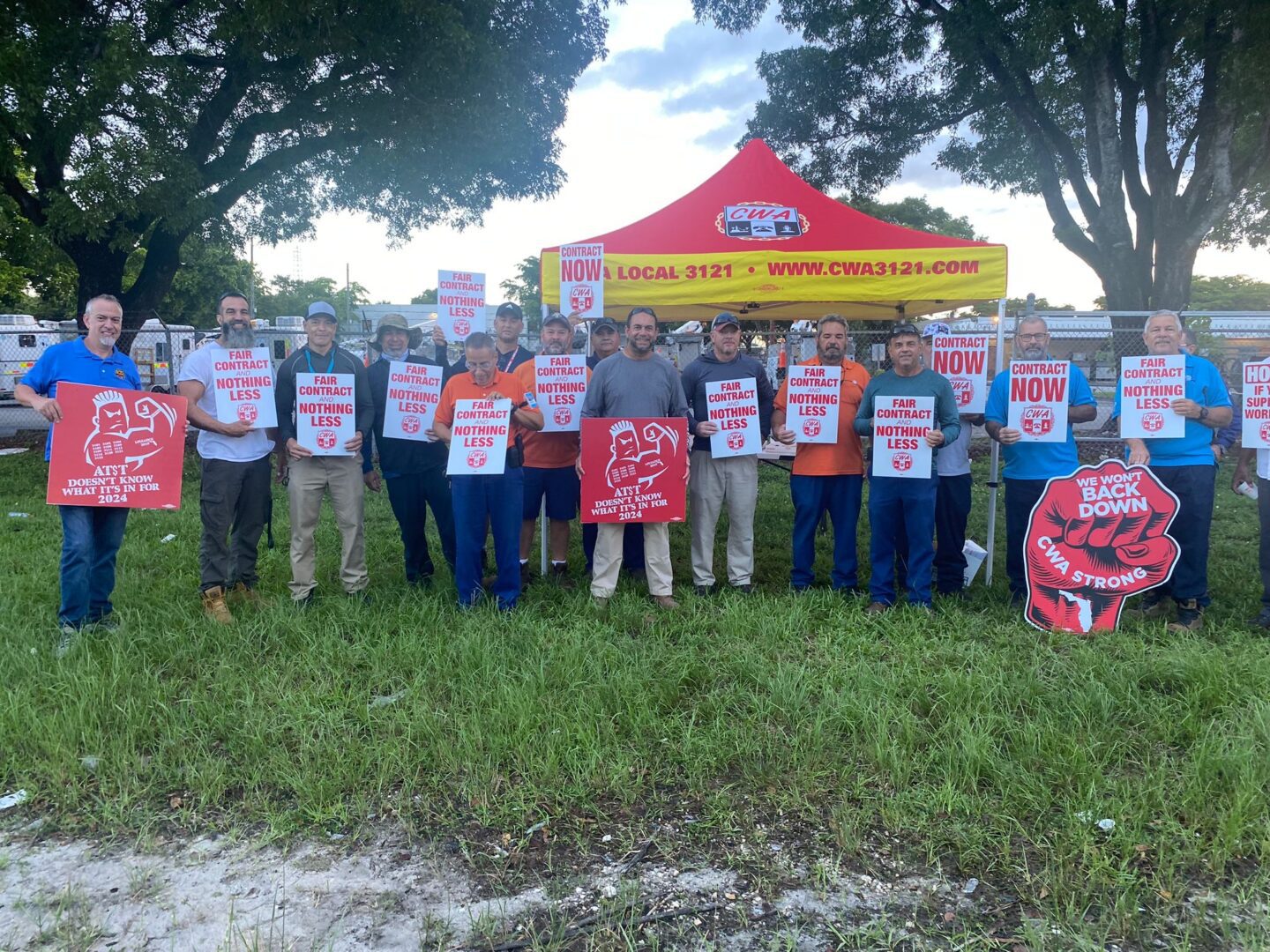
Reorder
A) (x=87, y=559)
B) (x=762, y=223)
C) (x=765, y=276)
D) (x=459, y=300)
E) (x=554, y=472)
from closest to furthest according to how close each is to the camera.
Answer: (x=87, y=559)
(x=554, y=472)
(x=459, y=300)
(x=765, y=276)
(x=762, y=223)

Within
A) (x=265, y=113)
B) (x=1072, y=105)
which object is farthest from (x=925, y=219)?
(x=265, y=113)

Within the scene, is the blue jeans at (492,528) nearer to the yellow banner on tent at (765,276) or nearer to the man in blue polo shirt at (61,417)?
the man in blue polo shirt at (61,417)

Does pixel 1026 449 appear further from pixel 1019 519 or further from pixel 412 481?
pixel 412 481

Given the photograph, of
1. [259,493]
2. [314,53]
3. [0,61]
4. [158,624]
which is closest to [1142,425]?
[259,493]

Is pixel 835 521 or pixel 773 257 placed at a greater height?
pixel 773 257

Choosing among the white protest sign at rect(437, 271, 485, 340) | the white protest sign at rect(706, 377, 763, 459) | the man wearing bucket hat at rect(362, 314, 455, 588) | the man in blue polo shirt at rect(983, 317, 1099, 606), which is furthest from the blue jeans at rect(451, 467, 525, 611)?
the man in blue polo shirt at rect(983, 317, 1099, 606)

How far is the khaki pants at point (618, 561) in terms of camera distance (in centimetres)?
556

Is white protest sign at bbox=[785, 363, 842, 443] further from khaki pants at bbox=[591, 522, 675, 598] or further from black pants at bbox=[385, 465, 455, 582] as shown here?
black pants at bbox=[385, 465, 455, 582]

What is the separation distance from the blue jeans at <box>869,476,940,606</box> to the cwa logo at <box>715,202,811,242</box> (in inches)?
121

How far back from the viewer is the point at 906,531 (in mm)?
5492

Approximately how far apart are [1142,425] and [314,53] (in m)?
11.4

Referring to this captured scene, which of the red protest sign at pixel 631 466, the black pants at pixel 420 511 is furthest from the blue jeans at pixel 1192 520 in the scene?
the black pants at pixel 420 511

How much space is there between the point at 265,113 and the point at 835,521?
12.4 meters

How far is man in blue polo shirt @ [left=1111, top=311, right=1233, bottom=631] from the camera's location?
16.8 feet
